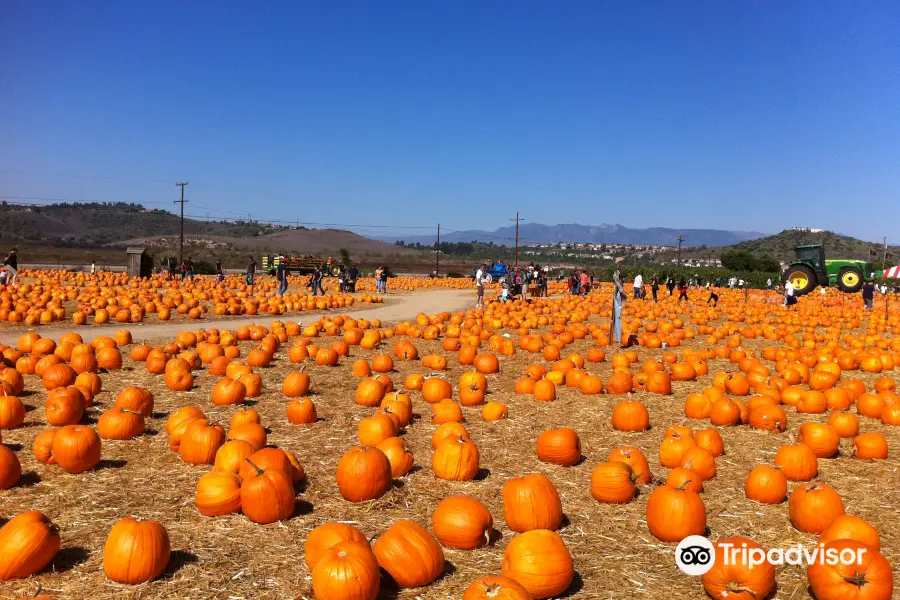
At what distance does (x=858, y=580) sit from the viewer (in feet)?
13.1

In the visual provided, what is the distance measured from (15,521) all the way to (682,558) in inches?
184

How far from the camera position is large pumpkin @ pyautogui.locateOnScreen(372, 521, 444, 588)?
14.1 feet

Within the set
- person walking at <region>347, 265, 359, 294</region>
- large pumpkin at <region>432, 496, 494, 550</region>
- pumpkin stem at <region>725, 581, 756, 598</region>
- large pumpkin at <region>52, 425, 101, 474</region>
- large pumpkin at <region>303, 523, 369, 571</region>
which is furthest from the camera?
person walking at <region>347, 265, 359, 294</region>

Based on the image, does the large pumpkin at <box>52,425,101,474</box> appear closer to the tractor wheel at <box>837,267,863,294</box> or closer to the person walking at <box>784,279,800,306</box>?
the person walking at <box>784,279,800,306</box>

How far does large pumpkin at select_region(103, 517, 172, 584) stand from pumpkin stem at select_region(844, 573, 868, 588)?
4.42 metres

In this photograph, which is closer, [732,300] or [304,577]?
[304,577]

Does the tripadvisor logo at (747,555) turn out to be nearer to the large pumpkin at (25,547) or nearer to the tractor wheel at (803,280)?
the large pumpkin at (25,547)

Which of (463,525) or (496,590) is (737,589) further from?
(463,525)

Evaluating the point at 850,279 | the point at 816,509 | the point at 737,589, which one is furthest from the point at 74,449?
the point at 850,279

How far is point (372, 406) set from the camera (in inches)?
370

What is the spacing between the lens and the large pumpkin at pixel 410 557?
169 inches

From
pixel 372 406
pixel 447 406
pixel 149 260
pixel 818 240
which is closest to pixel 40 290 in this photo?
pixel 149 260

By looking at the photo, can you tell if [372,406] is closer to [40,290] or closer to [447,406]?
[447,406]

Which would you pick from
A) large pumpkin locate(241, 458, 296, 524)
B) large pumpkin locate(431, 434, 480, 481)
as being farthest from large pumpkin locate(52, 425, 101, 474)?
large pumpkin locate(431, 434, 480, 481)
